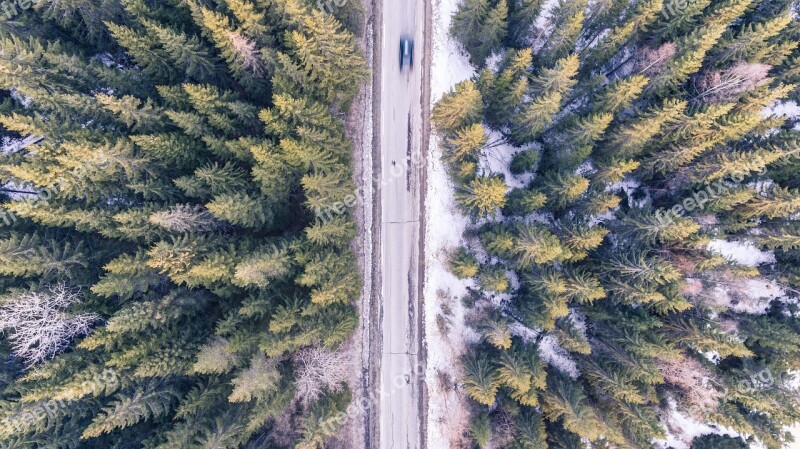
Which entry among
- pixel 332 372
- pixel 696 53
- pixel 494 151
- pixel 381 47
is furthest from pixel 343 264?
pixel 696 53

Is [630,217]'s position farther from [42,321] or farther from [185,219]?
[42,321]

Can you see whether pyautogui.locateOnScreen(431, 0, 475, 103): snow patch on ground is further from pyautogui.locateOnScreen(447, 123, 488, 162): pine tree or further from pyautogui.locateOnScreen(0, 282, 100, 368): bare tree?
pyautogui.locateOnScreen(0, 282, 100, 368): bare tree

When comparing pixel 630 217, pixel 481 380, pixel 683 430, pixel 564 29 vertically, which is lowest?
pixel 683 430

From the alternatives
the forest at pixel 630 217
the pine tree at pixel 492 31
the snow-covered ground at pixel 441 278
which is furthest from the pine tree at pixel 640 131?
the snow-covered ground at pixel 441 278

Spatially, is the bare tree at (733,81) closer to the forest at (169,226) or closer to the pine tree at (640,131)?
the pine tree at (640,131)

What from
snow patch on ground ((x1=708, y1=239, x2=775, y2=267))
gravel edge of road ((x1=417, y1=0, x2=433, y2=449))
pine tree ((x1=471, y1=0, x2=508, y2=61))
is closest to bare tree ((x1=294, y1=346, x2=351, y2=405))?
gravel edge of road ((x1=417, y1=0, x2=433, y2=449))

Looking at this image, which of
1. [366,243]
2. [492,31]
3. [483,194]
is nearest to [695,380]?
[483,194]
